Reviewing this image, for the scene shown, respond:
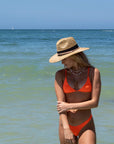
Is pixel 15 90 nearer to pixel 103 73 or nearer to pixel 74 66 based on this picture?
pixel 103 73

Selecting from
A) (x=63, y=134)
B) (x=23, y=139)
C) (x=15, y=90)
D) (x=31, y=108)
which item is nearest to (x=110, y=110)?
(x=31, y=108)

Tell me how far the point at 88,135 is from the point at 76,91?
0.37 m

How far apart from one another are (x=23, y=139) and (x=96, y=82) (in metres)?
2.52

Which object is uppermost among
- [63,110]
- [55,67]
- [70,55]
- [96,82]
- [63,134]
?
[70,55]

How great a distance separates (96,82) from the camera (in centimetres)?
251

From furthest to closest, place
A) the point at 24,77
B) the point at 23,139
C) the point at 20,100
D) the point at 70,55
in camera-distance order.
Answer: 1. the point at 24,77
2. the point at 20,100
3. the point at 23,139
4. the point at 70,55

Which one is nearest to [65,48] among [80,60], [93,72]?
[80,60]

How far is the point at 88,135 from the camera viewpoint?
8.47 feet

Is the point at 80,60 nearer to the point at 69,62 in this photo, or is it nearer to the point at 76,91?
the point at 69,62

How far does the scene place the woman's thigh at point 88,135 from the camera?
100 inches

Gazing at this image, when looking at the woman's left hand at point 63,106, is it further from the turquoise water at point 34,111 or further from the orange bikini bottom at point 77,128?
the turquoise water at point 34,111

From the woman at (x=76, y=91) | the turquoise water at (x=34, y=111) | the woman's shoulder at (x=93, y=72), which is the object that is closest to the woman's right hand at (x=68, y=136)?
the woman at (x=76, y=91)

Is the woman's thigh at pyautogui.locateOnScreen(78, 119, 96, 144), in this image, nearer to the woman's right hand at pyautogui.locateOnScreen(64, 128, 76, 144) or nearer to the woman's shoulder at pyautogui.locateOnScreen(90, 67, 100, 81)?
the woman's right hand at pyautogui.locateOnScreen(64, 128, 76, 144)

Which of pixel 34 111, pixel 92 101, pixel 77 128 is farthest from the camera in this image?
pixel 34 111
